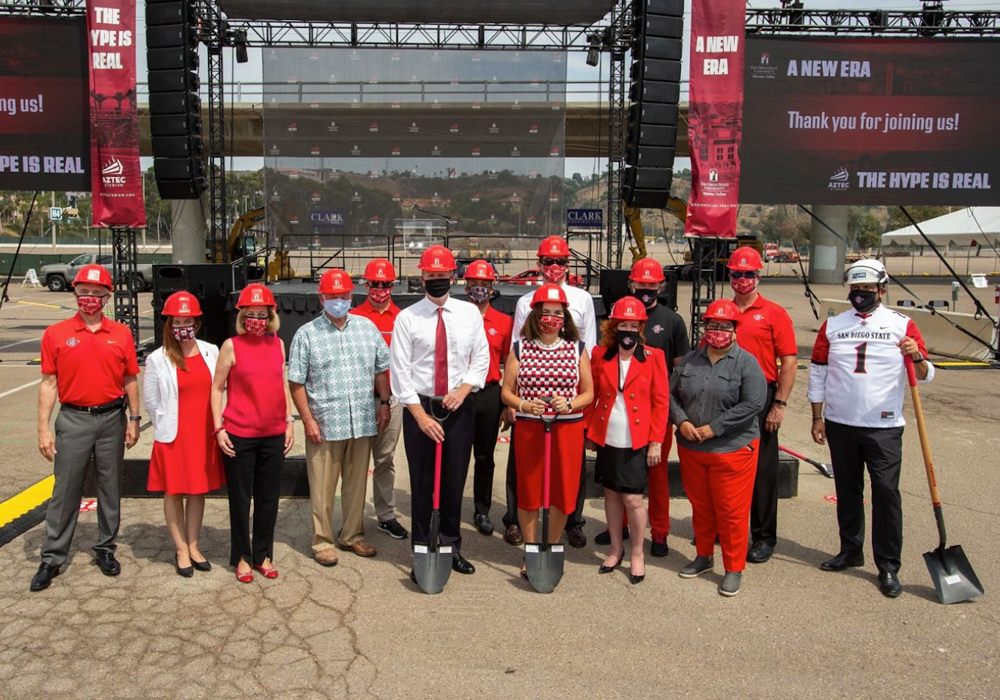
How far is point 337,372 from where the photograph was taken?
4766mm

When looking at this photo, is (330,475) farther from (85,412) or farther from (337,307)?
(85,412)

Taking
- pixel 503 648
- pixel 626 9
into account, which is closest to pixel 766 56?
pixel 626 9

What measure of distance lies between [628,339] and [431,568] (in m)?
1.65

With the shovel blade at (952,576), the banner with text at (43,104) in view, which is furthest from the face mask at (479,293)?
the banner with text at (43,104)

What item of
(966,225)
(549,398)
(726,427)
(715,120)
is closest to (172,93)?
(715,120)

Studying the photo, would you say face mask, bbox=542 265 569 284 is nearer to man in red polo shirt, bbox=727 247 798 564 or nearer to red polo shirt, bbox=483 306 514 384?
red polo shirt, bbox=483 306 514 384

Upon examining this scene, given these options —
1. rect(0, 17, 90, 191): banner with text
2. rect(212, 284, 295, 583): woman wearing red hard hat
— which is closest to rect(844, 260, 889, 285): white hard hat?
rect(212, 284, 295, 583): woman wearing red hard hat

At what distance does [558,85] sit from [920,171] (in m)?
6.98

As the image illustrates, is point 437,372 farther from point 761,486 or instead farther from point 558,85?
point 558,85

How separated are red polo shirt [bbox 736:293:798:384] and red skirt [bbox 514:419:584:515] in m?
1.18

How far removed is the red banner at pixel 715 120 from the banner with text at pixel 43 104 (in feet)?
26.8

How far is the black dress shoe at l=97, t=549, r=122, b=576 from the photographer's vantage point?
464 cm

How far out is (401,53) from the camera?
1606 cm

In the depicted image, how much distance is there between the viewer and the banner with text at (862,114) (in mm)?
11164
